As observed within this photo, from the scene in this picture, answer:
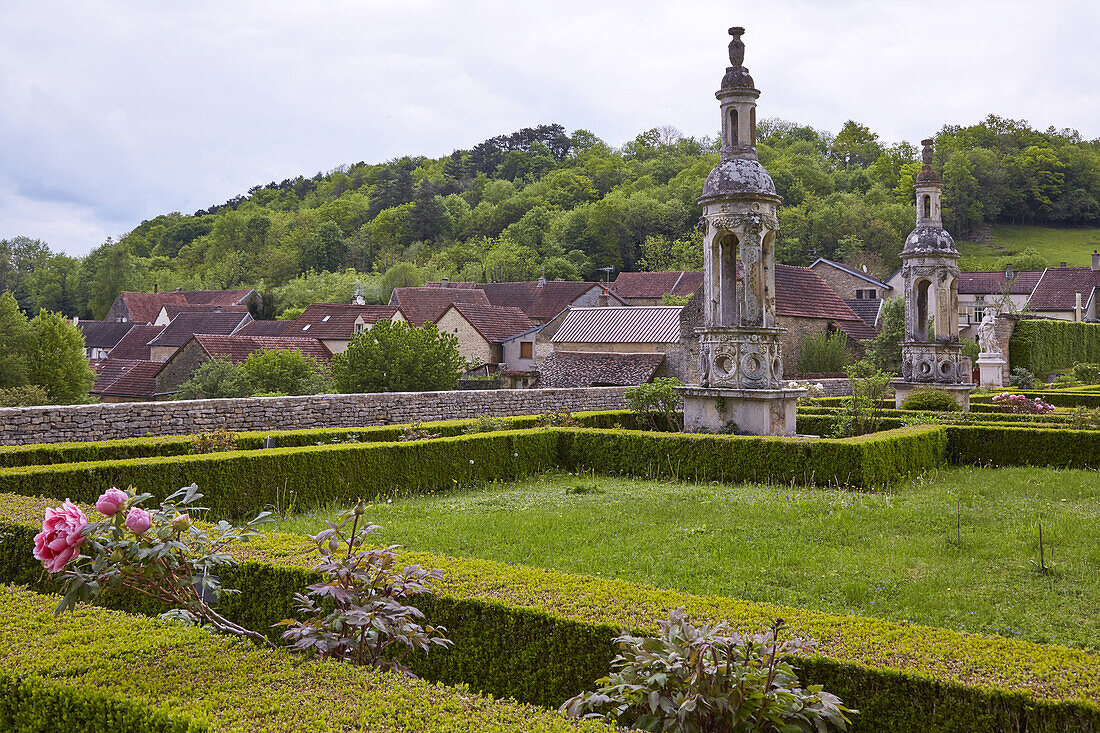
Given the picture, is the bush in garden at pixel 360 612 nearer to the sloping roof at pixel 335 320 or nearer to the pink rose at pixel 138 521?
the pink rose at pixel 138 521

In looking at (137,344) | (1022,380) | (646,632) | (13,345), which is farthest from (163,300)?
(646,632)

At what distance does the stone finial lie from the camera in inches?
612

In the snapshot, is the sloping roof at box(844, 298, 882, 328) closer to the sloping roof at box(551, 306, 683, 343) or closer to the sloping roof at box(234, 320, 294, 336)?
the sloping roof at box(551, 306, 683, 343)

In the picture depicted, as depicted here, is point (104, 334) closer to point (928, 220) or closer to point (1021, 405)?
point (928, 220)

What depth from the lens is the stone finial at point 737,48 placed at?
15.5 meters

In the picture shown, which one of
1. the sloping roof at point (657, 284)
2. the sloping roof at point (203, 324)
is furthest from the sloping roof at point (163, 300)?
the sloping roof at point (657, 284)

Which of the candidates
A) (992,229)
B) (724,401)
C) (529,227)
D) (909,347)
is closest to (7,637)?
(724,401)

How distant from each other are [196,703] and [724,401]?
1255 cm

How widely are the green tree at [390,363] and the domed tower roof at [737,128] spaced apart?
15.7 metres

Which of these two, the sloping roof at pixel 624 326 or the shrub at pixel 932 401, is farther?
the sloping roof at pixel 624 326

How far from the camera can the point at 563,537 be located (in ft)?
28.3

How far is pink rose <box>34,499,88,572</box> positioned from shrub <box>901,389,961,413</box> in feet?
57.1

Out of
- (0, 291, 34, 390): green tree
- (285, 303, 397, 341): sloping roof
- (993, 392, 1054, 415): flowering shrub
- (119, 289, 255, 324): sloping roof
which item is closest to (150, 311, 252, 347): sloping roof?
(285, 303, 397, 341): sloping roof

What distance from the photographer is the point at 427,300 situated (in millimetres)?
54969
